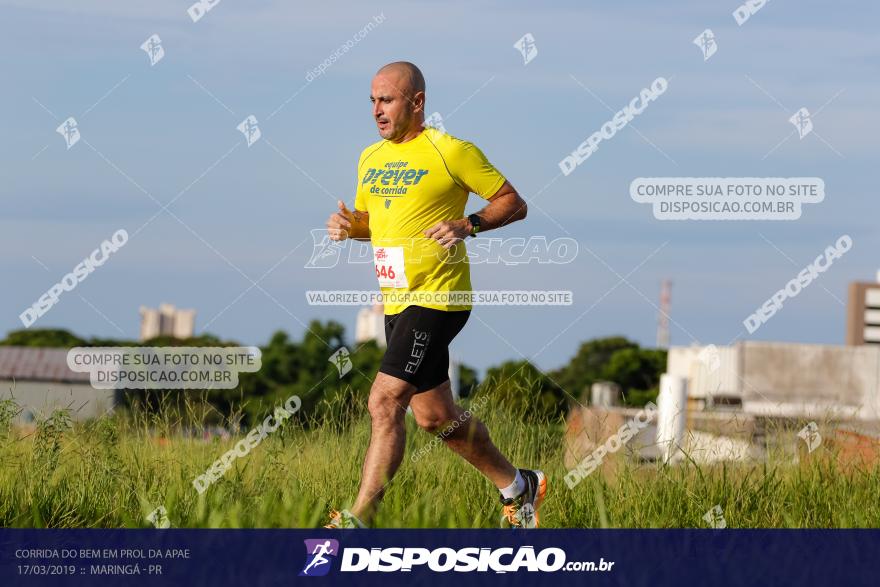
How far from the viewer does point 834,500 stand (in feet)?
23.3

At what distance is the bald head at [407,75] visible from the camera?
6.24m

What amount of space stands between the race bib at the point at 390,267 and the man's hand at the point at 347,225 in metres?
0.25

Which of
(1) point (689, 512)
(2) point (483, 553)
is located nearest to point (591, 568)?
(2) point (483, 553)

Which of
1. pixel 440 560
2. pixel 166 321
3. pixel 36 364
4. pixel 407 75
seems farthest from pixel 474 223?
pixel 166 321

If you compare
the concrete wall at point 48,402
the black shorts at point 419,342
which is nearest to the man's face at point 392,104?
the black shorts at point 419,342

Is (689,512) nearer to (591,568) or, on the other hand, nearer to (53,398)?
(591,568)

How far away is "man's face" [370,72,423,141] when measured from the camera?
246 inches

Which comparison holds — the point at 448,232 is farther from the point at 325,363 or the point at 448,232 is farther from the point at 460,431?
the point at 325,363

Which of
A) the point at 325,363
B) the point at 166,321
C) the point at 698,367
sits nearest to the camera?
the point at 698,367

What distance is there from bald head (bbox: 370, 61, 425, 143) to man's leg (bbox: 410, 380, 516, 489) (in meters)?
1.31

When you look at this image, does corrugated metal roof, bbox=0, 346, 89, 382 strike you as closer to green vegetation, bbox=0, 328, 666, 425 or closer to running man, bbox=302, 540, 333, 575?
green vegetation, bbox=0, 328, 666, 425

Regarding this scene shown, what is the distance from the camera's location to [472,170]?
6.24 meters

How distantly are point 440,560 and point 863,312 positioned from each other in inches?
2145

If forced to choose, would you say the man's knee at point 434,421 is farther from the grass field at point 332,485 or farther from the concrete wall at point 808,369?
the concrete wall at point 808,369
